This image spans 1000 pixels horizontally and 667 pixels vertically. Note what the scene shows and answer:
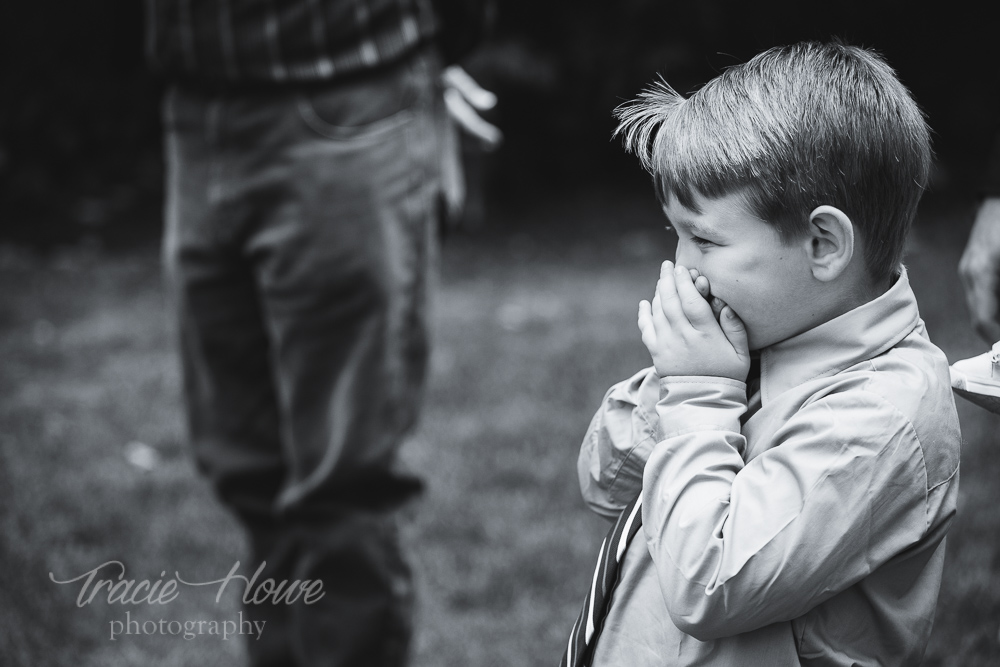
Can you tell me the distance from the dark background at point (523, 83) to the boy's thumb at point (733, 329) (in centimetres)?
537

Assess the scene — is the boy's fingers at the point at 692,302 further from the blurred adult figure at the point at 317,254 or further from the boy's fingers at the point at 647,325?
the blurred adult figure at the point at 317,254

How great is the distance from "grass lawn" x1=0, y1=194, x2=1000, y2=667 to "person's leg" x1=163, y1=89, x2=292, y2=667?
1.87ft

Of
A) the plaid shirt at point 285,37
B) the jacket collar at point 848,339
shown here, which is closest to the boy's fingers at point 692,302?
the jacket collar at point 848,339

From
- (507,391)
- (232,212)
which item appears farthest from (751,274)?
(507,391)

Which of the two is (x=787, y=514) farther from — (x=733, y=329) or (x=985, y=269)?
(x=985, y=269)

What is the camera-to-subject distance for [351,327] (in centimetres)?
200

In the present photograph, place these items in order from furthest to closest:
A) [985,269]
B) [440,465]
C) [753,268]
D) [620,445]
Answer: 1. [440,465]
2. [985,269]
3. [620,445]
4. [753,268]

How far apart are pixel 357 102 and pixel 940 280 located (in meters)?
4.27

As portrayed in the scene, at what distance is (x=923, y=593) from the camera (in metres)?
1.16

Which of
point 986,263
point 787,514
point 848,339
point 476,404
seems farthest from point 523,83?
point 787,514


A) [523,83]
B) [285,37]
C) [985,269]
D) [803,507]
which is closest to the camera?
A: [803,507]

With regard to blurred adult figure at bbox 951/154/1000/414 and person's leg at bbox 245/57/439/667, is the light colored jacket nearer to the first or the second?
blurred adult figure at bbox 951/154/1000/414

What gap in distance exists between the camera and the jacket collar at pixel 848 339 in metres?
1.12

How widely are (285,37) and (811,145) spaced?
1222 mm
